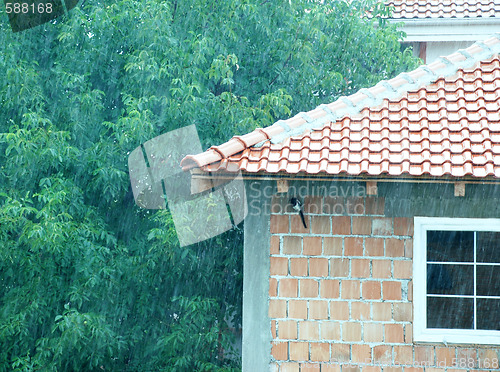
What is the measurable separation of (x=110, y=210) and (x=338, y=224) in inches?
177

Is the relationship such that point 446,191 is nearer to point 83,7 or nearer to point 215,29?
point 215,29

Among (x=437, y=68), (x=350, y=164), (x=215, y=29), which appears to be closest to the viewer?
(x=350, y=164)

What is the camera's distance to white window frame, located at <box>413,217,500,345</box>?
18.5 ft

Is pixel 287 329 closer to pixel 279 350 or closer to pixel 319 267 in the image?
pixel 279 350

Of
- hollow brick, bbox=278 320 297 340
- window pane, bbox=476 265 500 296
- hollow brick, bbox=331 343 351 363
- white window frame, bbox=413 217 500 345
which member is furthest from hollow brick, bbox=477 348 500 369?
hollow brick, bbox=278 320 297 340

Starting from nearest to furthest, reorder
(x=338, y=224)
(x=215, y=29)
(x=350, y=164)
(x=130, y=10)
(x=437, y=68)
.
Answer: (x=350, y=164), (x=338, y=224), (x=437, y=68), (x=130, y=10), (x=215, y=29)

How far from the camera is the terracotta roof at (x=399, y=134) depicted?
5.45m

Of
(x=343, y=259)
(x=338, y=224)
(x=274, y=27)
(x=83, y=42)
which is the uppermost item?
(x=274, y=27)

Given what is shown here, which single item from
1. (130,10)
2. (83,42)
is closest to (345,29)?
(130,10)

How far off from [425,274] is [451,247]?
15.7 inches

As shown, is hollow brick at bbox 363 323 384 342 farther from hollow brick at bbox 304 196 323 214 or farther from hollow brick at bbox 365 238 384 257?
hollow brick at bbox 304 196 323 214

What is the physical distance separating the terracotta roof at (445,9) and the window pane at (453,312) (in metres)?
7.70

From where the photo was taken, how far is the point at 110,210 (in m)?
9.05
